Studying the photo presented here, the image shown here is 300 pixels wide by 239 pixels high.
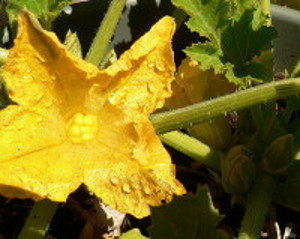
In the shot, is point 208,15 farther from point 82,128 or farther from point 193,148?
point 82,128

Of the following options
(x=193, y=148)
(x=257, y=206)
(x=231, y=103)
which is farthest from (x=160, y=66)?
(x=257, y=206)

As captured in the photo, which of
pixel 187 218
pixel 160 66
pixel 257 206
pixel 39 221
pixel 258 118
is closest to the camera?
pixel 187 218

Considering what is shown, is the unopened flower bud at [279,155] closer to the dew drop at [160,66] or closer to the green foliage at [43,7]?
the dew drop at [160,66]

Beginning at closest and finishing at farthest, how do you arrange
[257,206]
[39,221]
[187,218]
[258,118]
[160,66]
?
[187,218], [160,66], [39,221], [257,206], [258,118]

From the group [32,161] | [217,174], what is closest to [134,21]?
[217,174]

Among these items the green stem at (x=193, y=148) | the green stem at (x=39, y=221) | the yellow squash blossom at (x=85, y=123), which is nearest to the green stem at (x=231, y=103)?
the yellow squash blossom at (x=85, y=123)

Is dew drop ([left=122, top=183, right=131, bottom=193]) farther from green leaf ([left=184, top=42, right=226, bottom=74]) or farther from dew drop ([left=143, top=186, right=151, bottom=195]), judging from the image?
green leaf ([left=184, top=42, right=226, bottom=74])

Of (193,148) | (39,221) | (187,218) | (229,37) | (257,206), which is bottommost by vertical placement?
(39,221)
